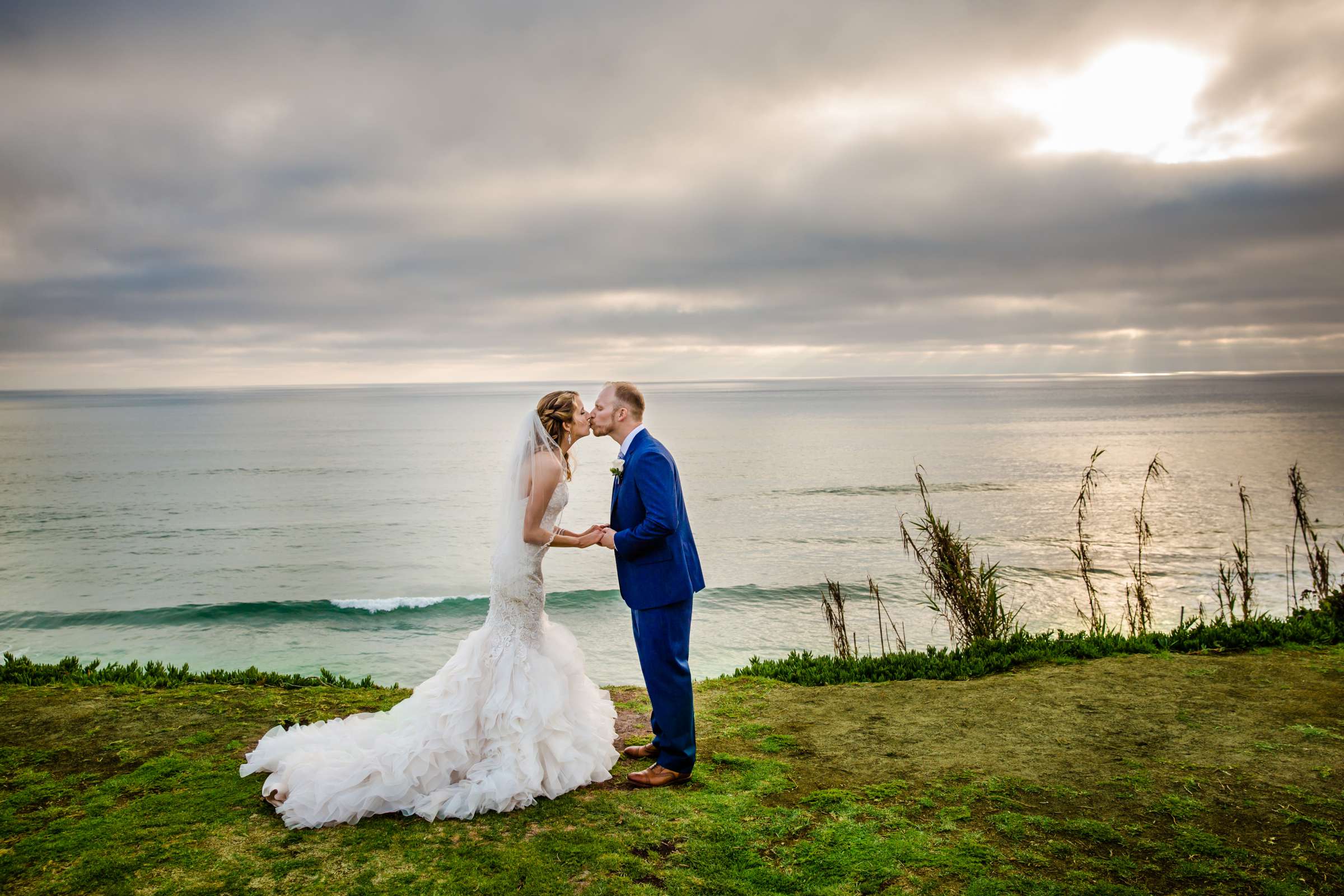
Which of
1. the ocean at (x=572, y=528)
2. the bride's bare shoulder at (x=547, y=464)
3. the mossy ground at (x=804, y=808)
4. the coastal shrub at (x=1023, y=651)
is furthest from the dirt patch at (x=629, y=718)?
the ocean at (x=572, y=528)

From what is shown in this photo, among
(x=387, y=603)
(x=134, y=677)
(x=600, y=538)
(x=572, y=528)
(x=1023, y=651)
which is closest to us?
(x=600, y=538)

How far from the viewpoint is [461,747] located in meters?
5.15

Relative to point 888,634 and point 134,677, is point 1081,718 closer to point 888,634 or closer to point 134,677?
point 888,634

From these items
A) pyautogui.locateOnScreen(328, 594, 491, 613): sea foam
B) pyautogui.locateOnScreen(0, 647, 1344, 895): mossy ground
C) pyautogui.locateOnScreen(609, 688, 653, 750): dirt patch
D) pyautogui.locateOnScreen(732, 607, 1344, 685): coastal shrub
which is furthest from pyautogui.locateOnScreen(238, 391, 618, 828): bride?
pyautogui.locateOnScreen(328, 594, 491, 613): sea foam

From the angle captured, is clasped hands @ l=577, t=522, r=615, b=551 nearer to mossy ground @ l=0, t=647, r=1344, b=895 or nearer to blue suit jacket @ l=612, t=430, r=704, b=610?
blue suit jacket @ l=612, t=430, r=704, b=610

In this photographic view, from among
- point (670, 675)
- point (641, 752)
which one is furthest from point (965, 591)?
point (670, 675)

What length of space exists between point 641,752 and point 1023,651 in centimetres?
471

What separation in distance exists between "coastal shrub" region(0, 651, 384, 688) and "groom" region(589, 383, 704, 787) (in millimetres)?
3916

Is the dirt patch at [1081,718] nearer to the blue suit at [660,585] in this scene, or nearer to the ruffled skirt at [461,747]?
the blue suit at [660,585]

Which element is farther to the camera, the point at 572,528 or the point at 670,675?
the point at 572,528

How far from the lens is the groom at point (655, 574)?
17.0ft

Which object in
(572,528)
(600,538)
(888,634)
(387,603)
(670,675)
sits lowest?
(888,634)

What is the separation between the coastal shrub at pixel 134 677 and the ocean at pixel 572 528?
515 cm

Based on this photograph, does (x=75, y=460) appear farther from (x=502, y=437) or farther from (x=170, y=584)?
(x=170, y=584)
